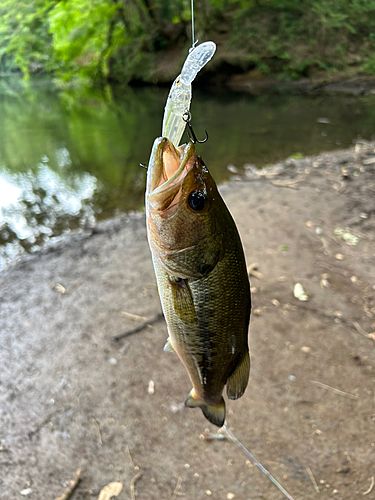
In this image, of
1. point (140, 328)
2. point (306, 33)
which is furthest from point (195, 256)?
point (306, 33)

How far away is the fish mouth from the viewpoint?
49.3 inches

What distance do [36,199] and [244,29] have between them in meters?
21.5

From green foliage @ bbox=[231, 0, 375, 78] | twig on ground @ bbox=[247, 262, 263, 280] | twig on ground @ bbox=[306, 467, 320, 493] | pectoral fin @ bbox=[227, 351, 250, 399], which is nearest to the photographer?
pectoral fin @ bbox=[227, 351, 250, 399]

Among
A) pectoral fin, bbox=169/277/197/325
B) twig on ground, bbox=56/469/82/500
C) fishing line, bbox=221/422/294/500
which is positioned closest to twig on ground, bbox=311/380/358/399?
fishing line, bbox=221/422/294/500

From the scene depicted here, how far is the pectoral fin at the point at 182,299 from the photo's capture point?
142cm

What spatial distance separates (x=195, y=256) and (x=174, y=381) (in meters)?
2.38

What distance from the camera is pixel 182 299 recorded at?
1432mm

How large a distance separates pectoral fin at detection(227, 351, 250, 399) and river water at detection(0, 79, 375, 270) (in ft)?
17.4

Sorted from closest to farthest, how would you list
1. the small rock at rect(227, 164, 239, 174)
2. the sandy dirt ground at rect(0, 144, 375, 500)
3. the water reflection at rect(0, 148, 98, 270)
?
the sandy dirt ground at rect(0, 144, 375, 500), the water reflection at rect(0, 148, 98, 270), the small rock at rect(227, 164, 239, 174)

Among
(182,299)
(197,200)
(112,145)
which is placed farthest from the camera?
(112,145)

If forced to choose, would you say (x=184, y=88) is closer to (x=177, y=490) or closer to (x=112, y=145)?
(x=177, y=490)

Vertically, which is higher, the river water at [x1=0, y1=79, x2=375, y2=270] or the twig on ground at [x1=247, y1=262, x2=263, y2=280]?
the twig on ground at [x1=247, y1=262, x2=263, y2=280]

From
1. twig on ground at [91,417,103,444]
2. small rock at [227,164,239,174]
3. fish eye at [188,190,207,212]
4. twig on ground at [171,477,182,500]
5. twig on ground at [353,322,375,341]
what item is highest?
fish eye at [188,190,207,212]

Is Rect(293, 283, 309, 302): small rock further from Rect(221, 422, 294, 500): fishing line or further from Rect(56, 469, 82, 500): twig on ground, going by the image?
Rect(56, 469, 82, 500): twig on ground
